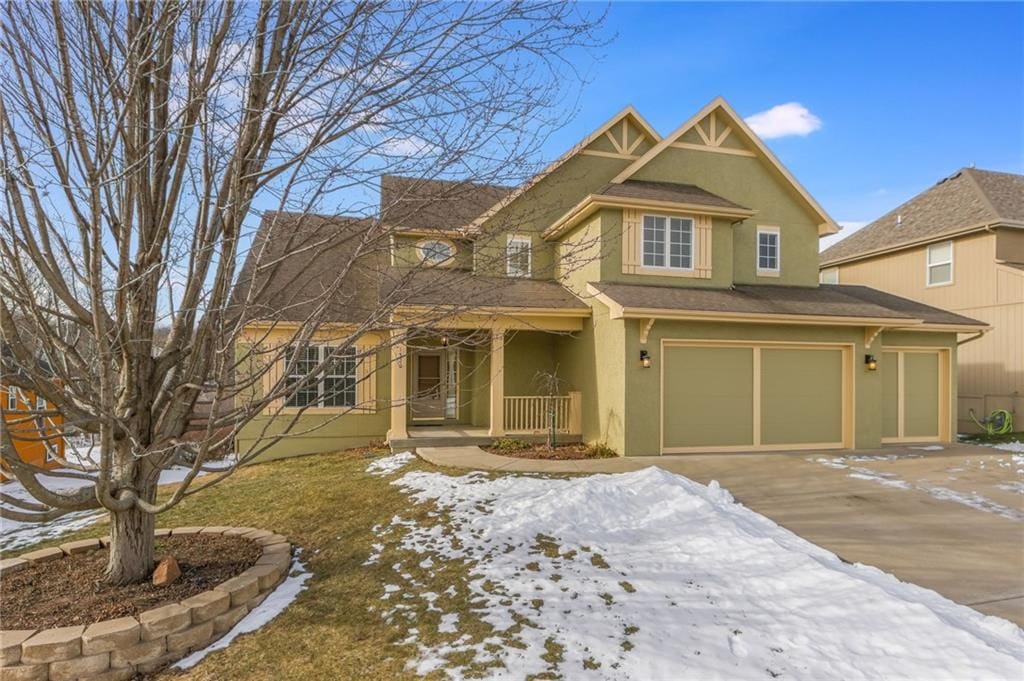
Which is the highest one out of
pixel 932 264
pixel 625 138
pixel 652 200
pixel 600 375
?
pixel 625 138

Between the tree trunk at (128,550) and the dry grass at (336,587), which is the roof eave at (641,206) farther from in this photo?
the tree trunk at (128,550)

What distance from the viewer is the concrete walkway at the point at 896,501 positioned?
180 inches

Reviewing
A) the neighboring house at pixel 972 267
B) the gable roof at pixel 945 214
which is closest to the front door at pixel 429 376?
the neighboring house at pixel 972 267

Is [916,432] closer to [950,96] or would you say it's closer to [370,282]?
[950,96]

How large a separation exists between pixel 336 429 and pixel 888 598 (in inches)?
398

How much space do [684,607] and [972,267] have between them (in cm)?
1688

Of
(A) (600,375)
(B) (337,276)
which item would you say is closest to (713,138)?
(A) (600,375)

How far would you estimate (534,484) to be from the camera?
707 centimetres

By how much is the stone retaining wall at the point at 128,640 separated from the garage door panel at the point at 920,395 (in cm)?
1362

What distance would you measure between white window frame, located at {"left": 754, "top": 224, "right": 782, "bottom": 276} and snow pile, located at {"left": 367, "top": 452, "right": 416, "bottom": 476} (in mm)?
9366

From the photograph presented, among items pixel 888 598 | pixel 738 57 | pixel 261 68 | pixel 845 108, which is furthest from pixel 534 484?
pixel 845 108

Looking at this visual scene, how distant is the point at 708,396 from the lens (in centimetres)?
1020

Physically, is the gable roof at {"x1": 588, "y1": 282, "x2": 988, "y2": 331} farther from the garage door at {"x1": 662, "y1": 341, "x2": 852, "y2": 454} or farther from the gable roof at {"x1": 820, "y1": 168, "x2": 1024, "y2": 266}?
the gable roof at {"x1": 820, "y1": 168, "x2": 1024, "y2": 266}

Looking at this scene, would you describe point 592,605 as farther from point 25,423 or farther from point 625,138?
point 625,138
